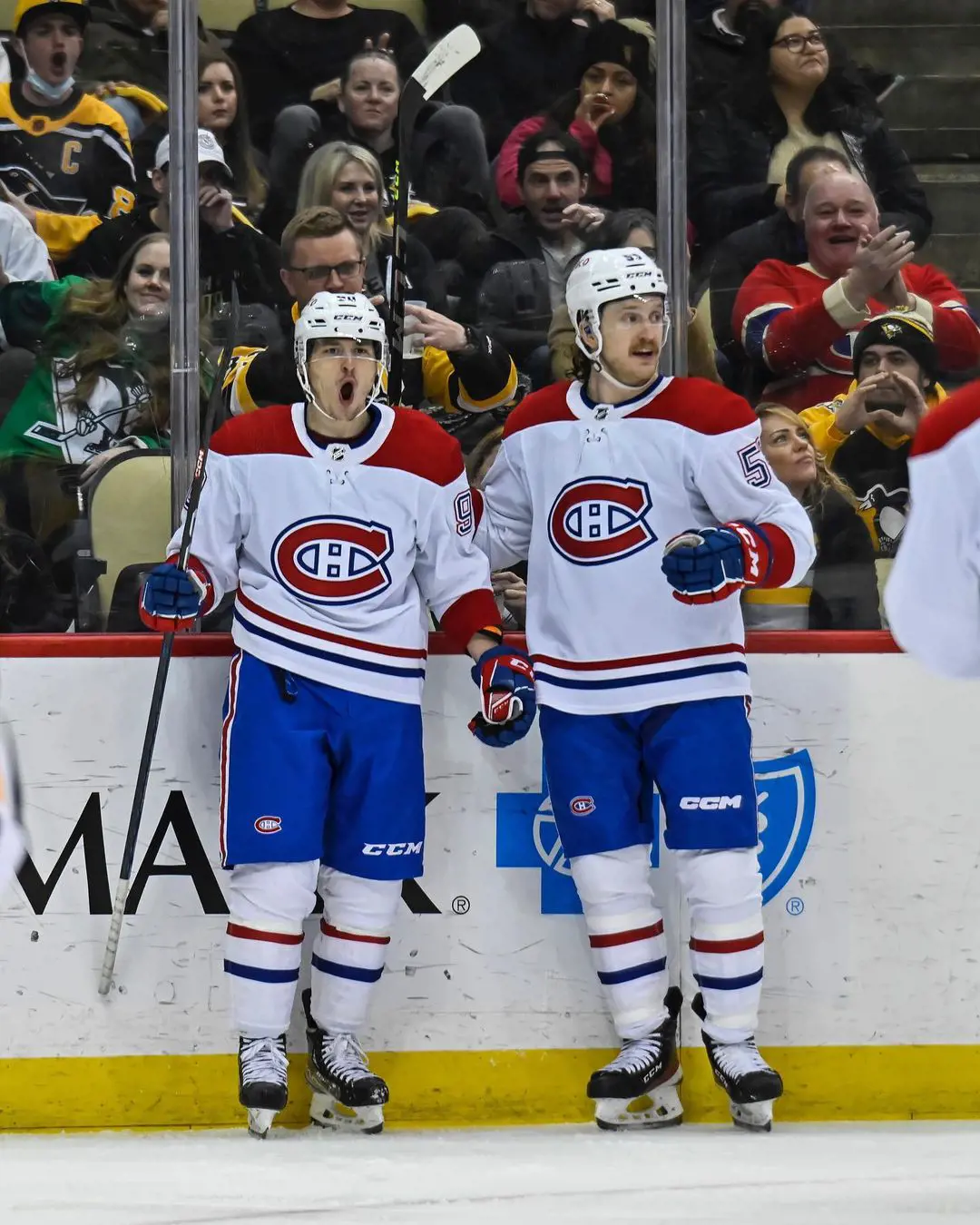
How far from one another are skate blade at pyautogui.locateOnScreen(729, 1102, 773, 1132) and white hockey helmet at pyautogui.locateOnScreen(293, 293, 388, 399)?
1315 mm

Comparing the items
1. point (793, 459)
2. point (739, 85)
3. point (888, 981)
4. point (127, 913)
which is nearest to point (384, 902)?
point (127, 913)

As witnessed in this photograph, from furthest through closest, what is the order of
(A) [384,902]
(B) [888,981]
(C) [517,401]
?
1. (C) [517,401]
2. (B) [888,981]
3. (A) [384,902]

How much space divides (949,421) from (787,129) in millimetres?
1704

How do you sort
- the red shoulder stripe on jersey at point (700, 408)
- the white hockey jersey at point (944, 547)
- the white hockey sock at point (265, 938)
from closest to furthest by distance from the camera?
the white hockey jersey at point (944, 547), the white hockey sock at point (265, 938), the red shoulder stripe on jersey at point (700, 408)

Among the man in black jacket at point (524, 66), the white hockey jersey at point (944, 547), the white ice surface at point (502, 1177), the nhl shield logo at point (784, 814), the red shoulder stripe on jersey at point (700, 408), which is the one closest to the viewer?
the white hockey jersey at point (944, 547)

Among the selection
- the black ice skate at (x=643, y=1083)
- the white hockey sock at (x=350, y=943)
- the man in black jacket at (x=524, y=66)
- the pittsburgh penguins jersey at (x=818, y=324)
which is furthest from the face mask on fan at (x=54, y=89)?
the black ice skate at (x=643, y=1083)

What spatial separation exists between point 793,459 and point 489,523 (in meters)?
0.59

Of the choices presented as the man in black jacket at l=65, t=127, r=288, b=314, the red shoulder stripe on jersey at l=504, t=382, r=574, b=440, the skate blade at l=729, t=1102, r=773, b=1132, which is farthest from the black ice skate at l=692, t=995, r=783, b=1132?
the man in black jacket at l=65, t=127, r=288, b=314

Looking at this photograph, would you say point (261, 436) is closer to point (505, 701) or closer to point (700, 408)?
point (505, 701)

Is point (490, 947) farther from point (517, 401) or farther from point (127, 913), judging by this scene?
point (517, 401)

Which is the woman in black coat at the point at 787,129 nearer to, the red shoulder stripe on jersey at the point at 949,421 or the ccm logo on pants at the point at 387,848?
the ccm logo on pants at the point at 387,848

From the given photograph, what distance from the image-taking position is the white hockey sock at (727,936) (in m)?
2.72

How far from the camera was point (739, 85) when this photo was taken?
3115 millimetres

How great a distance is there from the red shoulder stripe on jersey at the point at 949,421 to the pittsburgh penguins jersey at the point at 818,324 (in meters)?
1.47
